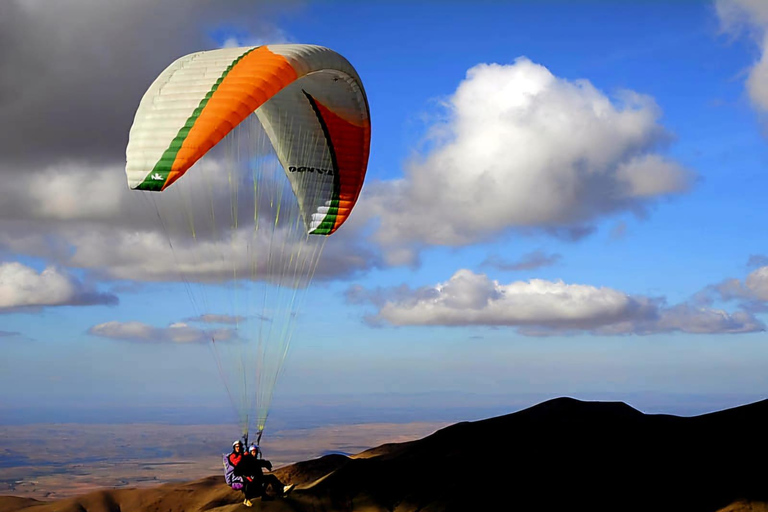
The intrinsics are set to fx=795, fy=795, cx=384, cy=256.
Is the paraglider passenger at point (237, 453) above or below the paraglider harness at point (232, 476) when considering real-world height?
above

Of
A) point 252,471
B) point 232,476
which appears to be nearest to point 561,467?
point 252,471

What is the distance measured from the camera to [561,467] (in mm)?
34469

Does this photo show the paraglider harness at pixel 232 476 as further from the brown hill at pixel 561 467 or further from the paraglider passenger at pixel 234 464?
the brown hill at pixel 561 467

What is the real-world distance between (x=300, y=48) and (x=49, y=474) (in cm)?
20074

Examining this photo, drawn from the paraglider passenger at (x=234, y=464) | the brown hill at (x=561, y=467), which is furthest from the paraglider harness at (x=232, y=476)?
the brown hill at (x=561, y=467)

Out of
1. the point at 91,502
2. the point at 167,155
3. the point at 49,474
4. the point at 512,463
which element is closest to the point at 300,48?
the point at 167,155

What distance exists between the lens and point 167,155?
19484 millimetres

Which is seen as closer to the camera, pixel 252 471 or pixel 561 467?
pixel 252 471

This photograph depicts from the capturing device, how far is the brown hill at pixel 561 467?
31781 millimetres

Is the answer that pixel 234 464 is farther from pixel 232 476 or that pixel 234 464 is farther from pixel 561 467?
pixel 561 467

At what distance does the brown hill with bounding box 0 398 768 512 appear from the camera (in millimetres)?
31781

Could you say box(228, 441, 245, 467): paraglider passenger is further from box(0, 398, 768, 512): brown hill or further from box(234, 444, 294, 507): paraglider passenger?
box(0, 398, 768, 512): brown hill

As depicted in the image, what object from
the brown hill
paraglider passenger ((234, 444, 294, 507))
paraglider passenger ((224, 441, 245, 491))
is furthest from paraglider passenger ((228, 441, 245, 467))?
the brown hill

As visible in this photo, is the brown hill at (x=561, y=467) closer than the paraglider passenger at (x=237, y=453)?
No
